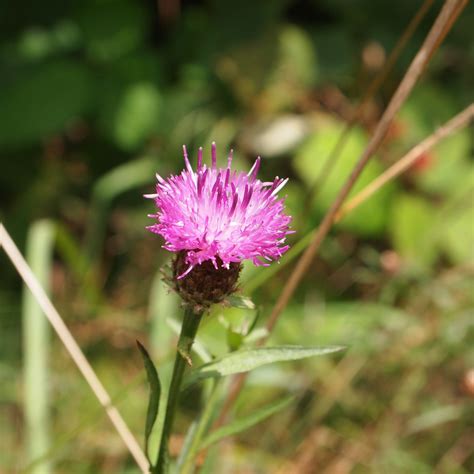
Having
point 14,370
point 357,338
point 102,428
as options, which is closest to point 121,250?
point 14,370

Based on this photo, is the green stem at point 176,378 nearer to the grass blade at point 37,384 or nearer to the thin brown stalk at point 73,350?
the thin brown stalk at point 73,350

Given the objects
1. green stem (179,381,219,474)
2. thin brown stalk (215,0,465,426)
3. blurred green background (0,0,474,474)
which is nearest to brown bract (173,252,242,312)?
green stem (179,381,219,474)

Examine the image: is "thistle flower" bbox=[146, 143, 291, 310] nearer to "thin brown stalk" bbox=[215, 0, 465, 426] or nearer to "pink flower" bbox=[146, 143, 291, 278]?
"pink flower" bbox=[146, 143, 291, 278]

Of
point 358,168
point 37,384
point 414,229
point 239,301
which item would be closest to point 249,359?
point 239,301

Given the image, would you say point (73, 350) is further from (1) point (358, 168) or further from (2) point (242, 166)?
(2) point (242, 166)

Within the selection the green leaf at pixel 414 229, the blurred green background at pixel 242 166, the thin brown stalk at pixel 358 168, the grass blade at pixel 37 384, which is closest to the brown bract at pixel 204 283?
the thin brown stalk at pixel 358 168

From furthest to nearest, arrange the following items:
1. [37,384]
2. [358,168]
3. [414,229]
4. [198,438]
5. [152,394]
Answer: [414,229], [37,384], [358,168], [198,438], [152,394]

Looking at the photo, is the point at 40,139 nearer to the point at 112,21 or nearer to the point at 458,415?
the point at 112,21
